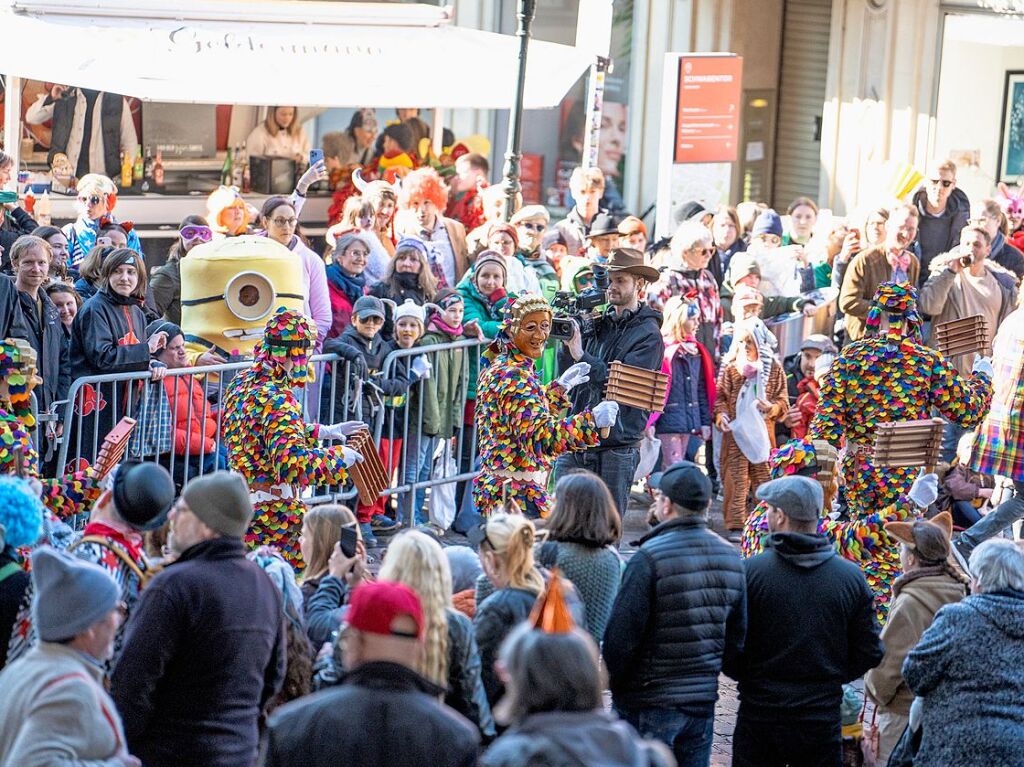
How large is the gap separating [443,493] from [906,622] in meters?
4.69

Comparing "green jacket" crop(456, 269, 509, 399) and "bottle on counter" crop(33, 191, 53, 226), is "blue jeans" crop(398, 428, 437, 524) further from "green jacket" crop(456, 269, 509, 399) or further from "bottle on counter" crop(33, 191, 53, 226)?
"bottle on counter" crop(33, 191, 53, 226)

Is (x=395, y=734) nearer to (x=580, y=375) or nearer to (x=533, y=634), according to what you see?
(x=533, y=634)

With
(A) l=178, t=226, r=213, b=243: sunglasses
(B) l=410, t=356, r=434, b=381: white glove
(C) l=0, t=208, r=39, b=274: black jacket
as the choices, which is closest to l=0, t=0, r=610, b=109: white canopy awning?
(C) l=0, t=208, r=39, b=274: black jacket

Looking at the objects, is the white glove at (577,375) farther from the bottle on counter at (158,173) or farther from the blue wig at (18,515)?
the bottle on counter at (158,173)

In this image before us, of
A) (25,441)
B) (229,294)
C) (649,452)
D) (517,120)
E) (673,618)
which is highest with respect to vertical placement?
(517,120)

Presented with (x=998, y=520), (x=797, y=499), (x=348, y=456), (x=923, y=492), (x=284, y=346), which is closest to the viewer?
(x=797, y=499)

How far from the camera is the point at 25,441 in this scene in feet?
23.6

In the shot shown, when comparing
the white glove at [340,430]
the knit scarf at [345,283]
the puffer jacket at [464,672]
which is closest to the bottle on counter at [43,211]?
the knit scarf at [345,283]

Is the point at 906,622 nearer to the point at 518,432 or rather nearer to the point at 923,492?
the point at 923,492

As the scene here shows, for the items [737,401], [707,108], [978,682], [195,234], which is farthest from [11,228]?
[978,682]

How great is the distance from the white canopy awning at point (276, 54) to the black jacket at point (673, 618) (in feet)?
26.2

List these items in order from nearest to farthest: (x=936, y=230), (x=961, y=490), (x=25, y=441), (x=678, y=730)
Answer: (x=678, y=730), (x=25, y=441), (x=961, y=490), (x=936, y=230)

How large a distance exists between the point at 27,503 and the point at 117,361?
11.1 ft

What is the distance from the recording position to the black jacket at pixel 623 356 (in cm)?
979
